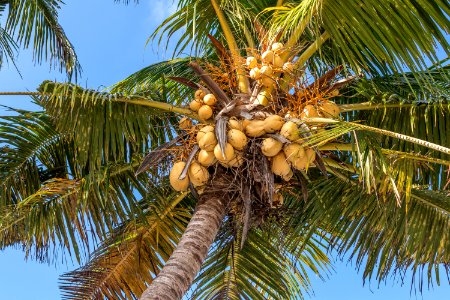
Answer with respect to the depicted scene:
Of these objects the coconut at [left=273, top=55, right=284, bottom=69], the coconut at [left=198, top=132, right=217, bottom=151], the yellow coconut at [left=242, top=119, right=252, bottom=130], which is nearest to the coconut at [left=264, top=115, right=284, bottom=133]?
the yellow coconut at [left=242, top=119, right=252, bottom=130]

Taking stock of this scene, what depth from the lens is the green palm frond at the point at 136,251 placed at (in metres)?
5.57

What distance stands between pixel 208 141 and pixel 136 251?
194cm

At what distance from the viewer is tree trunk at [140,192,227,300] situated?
3779 mm

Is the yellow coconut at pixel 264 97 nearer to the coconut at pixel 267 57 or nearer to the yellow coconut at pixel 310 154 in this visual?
the coconut at pixel 267 57

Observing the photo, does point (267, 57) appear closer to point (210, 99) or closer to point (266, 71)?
point (266, 71)

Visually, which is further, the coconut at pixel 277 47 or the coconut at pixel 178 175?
the coconut at pixel 277 47

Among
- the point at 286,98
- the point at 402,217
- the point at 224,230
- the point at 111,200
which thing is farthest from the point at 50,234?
the point at 402,217

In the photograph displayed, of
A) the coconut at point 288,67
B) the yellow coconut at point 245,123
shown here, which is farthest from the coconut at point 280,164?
the coconut at point 288,67

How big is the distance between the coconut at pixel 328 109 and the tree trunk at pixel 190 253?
0.93 m

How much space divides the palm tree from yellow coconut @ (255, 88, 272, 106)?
1 cm

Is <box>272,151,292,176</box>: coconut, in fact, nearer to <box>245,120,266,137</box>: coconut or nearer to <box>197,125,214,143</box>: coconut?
<box>245,120,266,137</box>: coconut

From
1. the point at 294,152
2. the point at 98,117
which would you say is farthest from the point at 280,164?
the point at 98,117

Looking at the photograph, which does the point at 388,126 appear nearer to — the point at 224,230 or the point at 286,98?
the point at 286,98

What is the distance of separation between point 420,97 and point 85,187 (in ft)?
9.78
